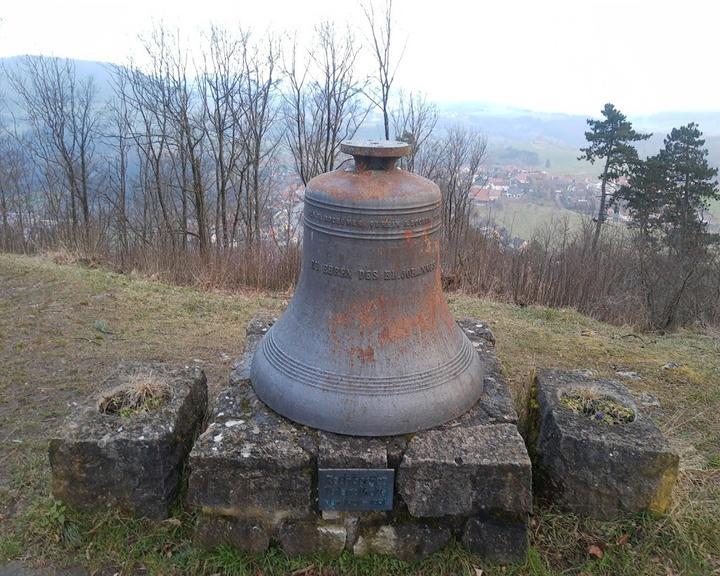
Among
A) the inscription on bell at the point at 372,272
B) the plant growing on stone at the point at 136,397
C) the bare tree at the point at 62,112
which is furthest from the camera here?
the bare tree at the point at 62,112

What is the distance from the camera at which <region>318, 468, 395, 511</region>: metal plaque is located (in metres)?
2.51

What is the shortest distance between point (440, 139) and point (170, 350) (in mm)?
14089

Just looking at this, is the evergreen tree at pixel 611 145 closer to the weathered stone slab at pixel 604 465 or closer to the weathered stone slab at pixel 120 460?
the weathered stone slab at pixel 604 465

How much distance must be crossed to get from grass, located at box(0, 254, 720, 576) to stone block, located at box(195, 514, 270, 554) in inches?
2.2

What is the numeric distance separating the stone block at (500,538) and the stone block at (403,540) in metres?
0.15

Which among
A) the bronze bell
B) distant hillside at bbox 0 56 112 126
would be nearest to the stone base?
the bronze bell

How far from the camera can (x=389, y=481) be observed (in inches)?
99.3

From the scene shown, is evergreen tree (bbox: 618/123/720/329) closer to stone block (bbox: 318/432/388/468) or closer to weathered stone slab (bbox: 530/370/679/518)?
weathered stone slab (bbox: 530/370/679/518)

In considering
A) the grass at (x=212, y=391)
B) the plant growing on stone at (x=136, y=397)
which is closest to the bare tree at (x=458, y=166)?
the grass at (x=212, y=391)

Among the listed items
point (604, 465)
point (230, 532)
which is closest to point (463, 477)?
point (604, 465)

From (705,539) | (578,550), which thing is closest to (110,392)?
(578,550)

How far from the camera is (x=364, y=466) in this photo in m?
2.52

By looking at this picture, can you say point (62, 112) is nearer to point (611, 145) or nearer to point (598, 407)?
point (611, 145)

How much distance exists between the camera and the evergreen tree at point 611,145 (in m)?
17.1
